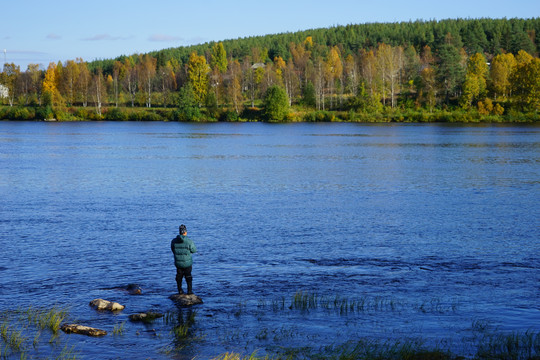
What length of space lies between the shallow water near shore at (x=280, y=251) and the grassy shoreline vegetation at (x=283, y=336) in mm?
93

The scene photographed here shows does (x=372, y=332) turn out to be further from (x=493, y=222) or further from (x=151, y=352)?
(x=493, y=222)

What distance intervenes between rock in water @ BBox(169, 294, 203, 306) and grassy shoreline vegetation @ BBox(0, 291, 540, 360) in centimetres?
51

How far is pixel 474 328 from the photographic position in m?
16.8

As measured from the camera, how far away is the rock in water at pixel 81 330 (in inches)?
636

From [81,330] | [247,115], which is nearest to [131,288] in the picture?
[81,330]

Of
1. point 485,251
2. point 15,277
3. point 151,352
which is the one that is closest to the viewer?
point 151,352

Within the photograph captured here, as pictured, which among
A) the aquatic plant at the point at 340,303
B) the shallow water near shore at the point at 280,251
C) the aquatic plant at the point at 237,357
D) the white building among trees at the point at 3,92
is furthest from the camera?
the white building among trees at the point at 3,92

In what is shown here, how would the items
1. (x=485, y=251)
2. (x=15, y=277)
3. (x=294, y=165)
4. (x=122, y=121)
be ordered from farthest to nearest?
(x=122, y=121), (x=294, y=165), (x=485, y=251), (x=15, y=277)

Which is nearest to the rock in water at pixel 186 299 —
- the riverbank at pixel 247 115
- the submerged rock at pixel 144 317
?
the submerged rock at pixel 144 317

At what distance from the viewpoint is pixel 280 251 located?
2602cm

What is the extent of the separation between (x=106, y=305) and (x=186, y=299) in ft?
7.84

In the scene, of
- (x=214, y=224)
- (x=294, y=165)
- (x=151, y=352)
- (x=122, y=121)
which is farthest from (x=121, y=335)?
(x=122, y=121)

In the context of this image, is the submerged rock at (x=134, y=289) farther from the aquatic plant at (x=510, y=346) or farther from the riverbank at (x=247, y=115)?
the riverbank at (x=247, y=115)

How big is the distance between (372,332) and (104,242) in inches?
597
